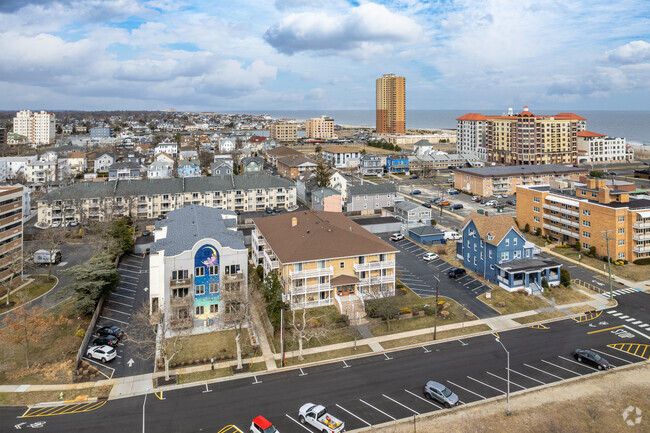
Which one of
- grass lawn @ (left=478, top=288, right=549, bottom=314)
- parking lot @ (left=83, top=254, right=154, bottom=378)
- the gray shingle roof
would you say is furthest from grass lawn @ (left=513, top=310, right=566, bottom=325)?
parking lot @ (left=83, top=254, right=154, bottom=378)

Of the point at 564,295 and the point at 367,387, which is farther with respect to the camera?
the point at 564,295

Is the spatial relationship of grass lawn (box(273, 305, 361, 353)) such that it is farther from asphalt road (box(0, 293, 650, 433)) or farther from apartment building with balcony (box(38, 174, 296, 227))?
apartment building with balcony (box(38, 174, 296, 227))

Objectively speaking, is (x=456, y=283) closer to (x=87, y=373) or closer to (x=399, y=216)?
(x=399, y=216)

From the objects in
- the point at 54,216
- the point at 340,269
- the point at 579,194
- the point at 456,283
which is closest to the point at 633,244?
the point at 579,194

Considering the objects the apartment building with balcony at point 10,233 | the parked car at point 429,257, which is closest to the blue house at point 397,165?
the parked car at point 429,257

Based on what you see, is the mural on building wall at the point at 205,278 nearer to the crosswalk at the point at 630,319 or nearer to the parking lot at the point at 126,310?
the parking lot at the point at 126,310

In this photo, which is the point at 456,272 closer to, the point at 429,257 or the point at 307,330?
the point at 429,257

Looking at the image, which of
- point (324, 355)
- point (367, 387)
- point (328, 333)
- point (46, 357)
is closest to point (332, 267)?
point (328, 333)
